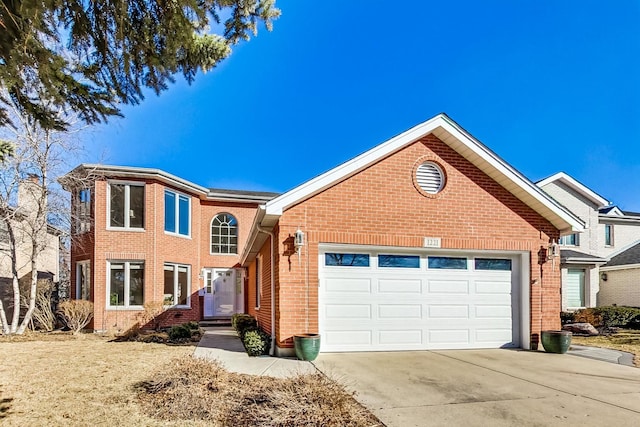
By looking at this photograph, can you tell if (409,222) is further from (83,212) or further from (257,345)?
(83,212)

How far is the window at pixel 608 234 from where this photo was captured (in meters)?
25.5

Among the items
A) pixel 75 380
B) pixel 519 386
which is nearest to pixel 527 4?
pixel 519 386

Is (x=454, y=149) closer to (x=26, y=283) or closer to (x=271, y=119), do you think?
(x=271, y=119)

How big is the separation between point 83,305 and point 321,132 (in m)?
20.2

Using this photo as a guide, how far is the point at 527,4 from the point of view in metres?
12.3

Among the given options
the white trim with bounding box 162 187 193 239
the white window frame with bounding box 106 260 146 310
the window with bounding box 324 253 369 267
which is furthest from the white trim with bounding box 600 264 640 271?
the white window frame with bounding box 106 260 146 310

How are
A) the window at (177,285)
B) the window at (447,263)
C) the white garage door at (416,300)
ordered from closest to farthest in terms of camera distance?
the white garage door at (416,300) → the window at (447,263) → the window at (177,285)

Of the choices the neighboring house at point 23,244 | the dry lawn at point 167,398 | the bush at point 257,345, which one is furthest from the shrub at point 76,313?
the bush at point 257,345

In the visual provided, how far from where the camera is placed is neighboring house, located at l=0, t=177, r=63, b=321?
15.4 meters

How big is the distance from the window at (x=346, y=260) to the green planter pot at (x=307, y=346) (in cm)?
185

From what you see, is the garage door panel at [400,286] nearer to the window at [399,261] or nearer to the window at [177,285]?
the window at [399,261]

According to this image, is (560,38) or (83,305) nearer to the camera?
(560,38)

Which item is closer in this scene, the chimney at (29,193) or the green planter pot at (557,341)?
the green planter pot at (557,341)

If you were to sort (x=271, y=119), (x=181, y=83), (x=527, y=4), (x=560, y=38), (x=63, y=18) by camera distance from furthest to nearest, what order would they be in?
(x=271, y=119) → (x=560, y=38) → (x=527, y=4) → (x=181, y=83) → (x=63, y=18)
